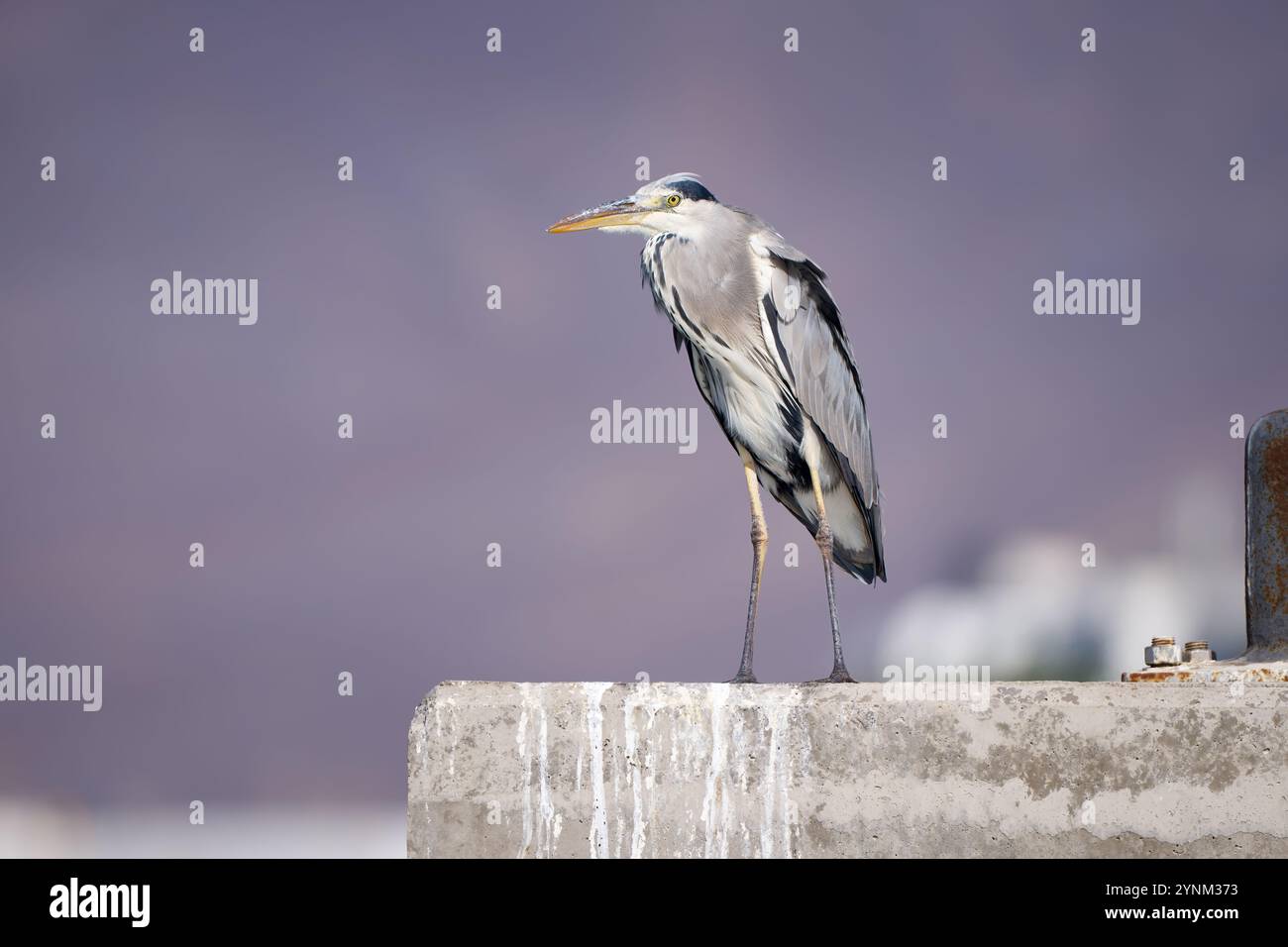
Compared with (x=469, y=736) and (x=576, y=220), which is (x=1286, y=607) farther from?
(x=576, y=220)

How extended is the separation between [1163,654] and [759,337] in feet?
8.62

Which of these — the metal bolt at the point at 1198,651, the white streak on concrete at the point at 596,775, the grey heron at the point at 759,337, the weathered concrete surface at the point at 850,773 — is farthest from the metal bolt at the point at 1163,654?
the white streak on concrete at the point at 596,775

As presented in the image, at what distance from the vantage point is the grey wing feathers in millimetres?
6457

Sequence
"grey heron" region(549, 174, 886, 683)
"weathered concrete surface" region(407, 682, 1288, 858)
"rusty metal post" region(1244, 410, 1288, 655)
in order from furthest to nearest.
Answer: "grey heron" region(549, 174, 886, 683)
"rusty metal post" region(1244, 410, 1288, 655)
"weathered concrete surface" region(407, 682, 1288, 858)

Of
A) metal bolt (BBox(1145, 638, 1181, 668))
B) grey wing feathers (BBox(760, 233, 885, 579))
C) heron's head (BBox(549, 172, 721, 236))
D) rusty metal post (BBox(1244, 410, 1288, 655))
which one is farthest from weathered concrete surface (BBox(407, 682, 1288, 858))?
heron's head (BBox(549, 172, 721, 236))

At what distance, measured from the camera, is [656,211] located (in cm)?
661

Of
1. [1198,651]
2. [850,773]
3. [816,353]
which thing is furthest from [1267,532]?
[816,353]

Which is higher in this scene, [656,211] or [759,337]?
[656,211]

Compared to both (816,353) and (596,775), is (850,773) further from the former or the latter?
(816,353)

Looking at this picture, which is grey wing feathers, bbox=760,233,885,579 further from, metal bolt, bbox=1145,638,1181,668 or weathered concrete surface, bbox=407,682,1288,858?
weathered concrete surface, bbox=407,682,1288,858

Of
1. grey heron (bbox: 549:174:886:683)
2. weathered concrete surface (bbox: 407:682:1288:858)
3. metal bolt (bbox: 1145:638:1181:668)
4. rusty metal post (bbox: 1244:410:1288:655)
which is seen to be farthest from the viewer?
grey heron (bbox: 549:174:886:683)

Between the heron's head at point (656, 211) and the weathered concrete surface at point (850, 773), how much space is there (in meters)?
3.20

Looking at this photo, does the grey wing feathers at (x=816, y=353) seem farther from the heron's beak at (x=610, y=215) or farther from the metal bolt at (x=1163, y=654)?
the metal bolt at (x=1163, y=654)
